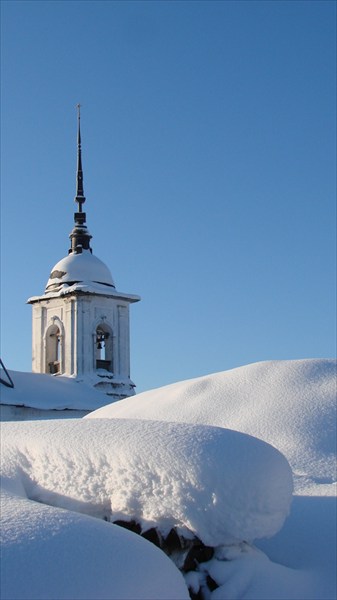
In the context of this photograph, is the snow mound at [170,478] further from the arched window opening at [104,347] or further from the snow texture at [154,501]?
the arched window opening at [104,347]

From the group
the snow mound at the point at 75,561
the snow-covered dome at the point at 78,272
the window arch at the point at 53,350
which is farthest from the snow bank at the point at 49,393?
the snow mound at the point at 75,561

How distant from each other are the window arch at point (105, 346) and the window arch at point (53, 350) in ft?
3.40

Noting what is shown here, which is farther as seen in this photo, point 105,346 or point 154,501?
point 105,346

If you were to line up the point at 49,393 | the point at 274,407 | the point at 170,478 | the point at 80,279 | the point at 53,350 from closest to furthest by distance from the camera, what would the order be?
the point at 170,478, the point at 274,407, the point at 49,393, the point at 80,279, the point at 53,350

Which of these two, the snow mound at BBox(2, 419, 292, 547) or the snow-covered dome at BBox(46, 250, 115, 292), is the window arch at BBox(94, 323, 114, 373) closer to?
the snow-covered dome at BBox(46, 250, 115, 292)

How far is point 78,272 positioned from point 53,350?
2471 mm

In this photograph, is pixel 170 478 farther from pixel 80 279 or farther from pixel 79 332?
pixel 80 279

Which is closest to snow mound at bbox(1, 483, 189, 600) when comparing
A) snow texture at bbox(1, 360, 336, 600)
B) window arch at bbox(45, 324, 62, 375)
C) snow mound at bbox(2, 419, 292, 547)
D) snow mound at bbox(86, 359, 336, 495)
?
snow texture at bbox(1, 360, 336, 600)

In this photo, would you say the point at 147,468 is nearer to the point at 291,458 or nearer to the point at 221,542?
the point at 221,542

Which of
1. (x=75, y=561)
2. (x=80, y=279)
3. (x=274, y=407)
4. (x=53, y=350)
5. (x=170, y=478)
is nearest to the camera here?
(x=75, y=561)

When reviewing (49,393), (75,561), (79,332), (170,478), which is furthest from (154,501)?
(79,332)

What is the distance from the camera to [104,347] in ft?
76.5

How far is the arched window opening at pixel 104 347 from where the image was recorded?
2303 centimetres

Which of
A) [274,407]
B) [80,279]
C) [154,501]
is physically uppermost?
[80,279]
